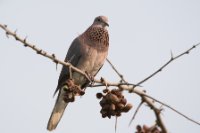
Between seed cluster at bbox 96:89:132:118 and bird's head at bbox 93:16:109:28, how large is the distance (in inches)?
125

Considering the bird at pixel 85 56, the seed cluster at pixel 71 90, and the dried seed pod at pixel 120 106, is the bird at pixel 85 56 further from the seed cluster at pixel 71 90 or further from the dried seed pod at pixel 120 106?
the dried seed pod at pixel 120 106

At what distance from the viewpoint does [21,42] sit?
7.72 feet

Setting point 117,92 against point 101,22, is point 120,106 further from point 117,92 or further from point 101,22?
point 101,22

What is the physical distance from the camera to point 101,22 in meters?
6.02

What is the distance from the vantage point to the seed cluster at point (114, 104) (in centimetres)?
277

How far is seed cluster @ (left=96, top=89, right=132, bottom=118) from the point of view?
277 cm

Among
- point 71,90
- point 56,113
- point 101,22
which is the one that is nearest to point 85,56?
point 101,22

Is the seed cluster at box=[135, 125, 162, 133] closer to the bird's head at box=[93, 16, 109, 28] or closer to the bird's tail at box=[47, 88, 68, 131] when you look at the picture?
the bird's tail at box=[47, 88, 68, 131]

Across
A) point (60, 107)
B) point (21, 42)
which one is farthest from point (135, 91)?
point (60, 107)

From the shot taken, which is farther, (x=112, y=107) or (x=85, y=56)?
(x=85, y=56)

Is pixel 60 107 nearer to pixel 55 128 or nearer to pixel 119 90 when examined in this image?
pixel 55 128

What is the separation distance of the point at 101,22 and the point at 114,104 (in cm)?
338

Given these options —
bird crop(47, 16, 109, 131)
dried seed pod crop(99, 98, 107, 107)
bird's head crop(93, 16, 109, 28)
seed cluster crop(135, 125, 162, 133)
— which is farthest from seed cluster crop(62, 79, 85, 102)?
bird's head crop(93, 16, 109, 28)

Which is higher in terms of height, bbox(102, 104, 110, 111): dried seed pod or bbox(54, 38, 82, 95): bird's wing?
bbox(54, 38, 82, 95): bird's wing
